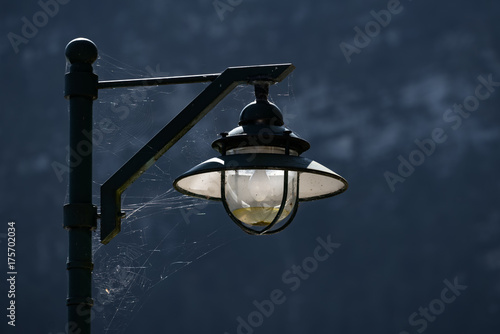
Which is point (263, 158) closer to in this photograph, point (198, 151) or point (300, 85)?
point (198, 151)

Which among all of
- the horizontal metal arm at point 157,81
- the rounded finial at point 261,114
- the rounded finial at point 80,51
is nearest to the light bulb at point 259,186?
the rounded finial at point 261,114

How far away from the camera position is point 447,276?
56.5 ft

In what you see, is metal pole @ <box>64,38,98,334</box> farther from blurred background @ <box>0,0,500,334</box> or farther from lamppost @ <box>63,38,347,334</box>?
blurred background @ <box>0,0,500,334</box>

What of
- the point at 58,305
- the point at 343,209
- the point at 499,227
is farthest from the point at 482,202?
the point at 58,305

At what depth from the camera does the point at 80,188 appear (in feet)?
11.1

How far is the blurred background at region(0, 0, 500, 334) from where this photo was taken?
17344 mm

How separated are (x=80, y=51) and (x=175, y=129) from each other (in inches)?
19.1

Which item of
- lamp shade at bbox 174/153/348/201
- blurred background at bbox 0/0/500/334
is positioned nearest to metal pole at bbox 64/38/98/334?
lamp shade at bbox 174/153/348/201

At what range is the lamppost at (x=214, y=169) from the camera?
10.6 feet

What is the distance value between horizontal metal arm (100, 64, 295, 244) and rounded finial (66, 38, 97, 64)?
0.43m

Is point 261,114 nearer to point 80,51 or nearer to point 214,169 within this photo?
point 214,169

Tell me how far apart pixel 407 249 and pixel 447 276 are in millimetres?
818

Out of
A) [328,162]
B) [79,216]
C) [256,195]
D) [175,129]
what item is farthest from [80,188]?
[328,162]

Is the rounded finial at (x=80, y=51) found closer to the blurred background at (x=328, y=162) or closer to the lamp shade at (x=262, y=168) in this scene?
the lamp shade at (x=262, y=168)
